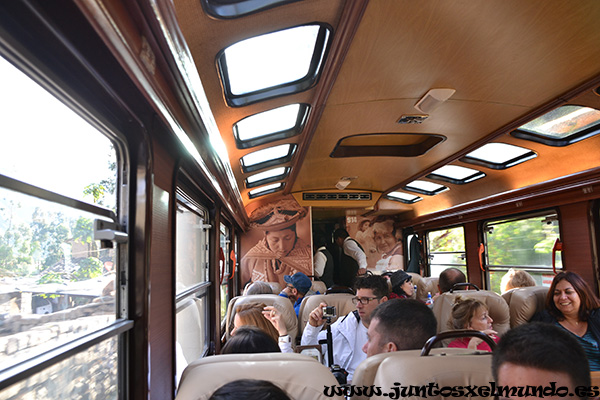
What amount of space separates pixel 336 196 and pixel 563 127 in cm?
414

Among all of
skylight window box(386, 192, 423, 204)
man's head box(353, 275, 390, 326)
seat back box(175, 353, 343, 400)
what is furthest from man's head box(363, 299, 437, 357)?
skylight window box(386, 192, 423, 204)

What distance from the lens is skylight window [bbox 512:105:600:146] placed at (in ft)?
10.5

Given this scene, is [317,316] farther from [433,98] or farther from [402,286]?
[433,98]

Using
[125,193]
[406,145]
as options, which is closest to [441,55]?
[125,193]

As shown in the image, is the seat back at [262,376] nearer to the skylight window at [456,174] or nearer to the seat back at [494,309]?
the seat back at [494,309]

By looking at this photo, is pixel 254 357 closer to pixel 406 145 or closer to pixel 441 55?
pixel 441 55

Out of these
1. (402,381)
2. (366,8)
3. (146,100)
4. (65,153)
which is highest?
(366,8)

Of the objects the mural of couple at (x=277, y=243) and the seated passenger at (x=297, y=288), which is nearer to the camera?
the seated passenger at (x=297, y=288)

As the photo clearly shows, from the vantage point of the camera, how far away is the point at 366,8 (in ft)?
5.62

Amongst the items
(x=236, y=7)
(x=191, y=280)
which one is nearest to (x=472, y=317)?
(x=191, y=280)

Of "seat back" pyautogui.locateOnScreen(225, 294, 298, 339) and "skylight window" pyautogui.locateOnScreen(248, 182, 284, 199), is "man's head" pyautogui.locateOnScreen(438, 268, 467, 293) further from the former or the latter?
"skylight window" pyautogui.locateOnScreen(248, 182, 284, 199)

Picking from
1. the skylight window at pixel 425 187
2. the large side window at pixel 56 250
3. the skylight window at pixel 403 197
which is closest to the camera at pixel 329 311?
the large side window at pixel 56 250

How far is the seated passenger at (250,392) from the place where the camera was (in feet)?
3.16

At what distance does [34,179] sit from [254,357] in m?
0.87
